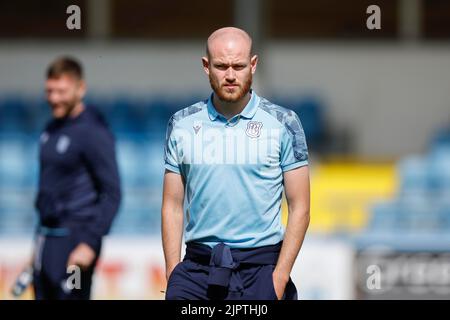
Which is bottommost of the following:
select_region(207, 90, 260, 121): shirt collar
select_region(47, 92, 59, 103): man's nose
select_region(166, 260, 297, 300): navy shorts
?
select_region(166, 260, 297, 300): navy shorts

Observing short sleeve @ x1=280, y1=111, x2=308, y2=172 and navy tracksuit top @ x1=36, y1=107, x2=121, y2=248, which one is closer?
short sleeve @ x1=280, y1=111, x2=308, y2=172

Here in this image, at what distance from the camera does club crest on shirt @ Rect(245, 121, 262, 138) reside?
385cm

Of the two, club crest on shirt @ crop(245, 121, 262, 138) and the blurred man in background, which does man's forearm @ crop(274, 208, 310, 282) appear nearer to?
club crest on shirt @ crop(245, 121, 262, 138)

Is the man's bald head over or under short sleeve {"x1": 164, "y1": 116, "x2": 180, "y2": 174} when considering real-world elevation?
over

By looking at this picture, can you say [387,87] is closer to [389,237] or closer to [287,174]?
[389,237]

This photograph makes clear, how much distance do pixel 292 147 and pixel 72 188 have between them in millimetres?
1650

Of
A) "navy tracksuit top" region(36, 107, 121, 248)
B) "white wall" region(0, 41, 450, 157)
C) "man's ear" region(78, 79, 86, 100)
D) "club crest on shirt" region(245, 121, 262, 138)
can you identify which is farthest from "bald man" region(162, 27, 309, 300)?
"white wall" region(0, 41, 450, 157)

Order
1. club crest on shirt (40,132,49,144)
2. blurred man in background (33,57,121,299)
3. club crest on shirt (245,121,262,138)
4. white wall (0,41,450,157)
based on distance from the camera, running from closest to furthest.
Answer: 1. club crest on shirt (245,121,262,138)
2. blurred man in background (33,57,121,299)
3. club crest on shirt (40,132,49,144)
4. white wall (0,41,450,157)

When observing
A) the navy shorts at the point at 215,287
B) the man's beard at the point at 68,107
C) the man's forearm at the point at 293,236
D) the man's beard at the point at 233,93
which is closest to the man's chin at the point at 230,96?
the man's beard at the point at 233,93

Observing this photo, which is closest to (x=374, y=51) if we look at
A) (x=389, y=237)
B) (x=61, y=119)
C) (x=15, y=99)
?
(x=15, y=99)

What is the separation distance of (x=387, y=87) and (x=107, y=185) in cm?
1021

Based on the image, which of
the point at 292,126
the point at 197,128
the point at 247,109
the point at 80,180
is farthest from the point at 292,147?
the point at 80,180

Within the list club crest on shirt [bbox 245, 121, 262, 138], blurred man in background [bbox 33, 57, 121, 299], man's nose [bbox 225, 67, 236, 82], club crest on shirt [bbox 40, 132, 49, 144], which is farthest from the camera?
→ club crest on shirt [bbox 40, 132, 49, 144]

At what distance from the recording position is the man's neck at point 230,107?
387cm
